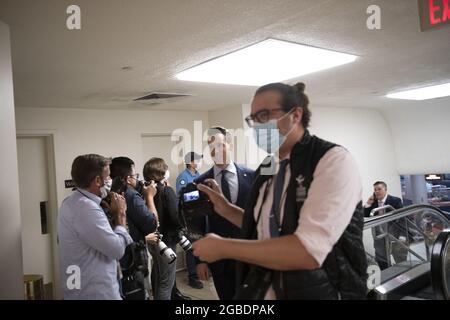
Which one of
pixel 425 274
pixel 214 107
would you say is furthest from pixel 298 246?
pixel 214 107

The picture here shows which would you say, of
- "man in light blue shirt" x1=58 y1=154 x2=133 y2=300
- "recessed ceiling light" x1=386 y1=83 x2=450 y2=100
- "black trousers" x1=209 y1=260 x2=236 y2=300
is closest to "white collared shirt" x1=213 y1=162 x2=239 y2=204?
"black trousers" x1=209 y1=260 x2=236 y2=300

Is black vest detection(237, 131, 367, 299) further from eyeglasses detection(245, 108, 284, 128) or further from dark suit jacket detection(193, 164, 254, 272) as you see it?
dark suit jacket detection(193, 164, 254, 272)

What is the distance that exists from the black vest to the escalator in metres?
1.94

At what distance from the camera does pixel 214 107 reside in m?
6.12

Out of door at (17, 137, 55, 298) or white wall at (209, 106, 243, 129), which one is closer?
door at (17, 137, 55, 298)

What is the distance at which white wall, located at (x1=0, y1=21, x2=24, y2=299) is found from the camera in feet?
6.26

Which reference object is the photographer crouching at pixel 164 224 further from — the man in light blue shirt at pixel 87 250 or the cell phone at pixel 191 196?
the cell phone at pixel 191 196

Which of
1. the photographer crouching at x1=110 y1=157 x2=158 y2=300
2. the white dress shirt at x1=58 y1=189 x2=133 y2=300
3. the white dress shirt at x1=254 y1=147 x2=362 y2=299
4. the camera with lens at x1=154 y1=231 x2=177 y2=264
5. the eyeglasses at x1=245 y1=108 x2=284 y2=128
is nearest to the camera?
the white dress shirt at x1=254 y1=147 x2=362 y2=299

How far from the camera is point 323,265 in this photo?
1.24 metres
